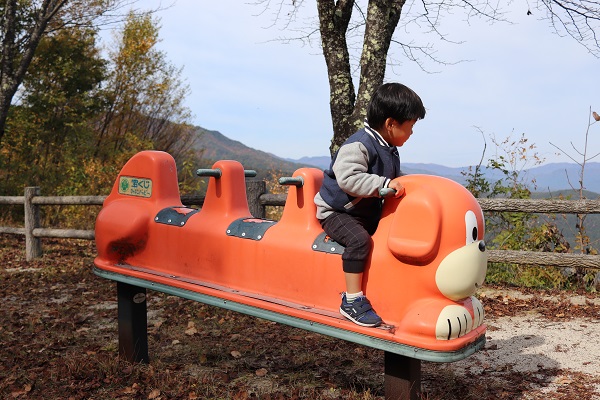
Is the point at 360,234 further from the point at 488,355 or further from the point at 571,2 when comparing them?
the point at 571,2

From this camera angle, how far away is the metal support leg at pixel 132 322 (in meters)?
4.30

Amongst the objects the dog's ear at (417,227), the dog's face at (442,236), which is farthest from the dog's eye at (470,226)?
the dog's ear at (417,227)

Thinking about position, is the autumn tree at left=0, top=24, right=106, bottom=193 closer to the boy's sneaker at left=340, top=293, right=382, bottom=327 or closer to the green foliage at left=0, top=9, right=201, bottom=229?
the green foliage at left=0, top=9, right=201, bottom=229

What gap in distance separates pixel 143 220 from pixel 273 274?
4.00 ft

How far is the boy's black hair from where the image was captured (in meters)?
2.98

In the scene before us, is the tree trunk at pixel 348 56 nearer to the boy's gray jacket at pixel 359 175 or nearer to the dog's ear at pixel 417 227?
the boy's gray jacket at pixel 359 175

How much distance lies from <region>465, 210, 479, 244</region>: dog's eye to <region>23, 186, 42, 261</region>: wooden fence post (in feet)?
27.7

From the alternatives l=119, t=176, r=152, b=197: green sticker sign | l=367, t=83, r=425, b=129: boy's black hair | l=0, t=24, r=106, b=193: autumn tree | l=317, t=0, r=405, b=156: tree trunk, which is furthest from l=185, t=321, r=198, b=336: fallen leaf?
l=0, t=24, r=106, b=193: autumn tree

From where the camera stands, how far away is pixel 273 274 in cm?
341

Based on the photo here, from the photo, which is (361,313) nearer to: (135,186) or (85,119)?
(135,186)

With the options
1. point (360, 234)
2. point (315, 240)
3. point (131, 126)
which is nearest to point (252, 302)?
point (315, 240)

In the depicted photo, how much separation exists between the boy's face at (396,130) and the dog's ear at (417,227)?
1.15 feet

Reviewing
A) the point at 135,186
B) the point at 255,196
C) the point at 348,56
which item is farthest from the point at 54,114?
the point at 135,186

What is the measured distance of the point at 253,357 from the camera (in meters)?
4.61
